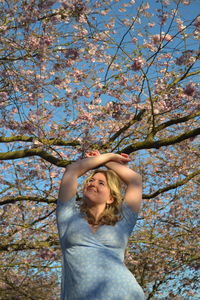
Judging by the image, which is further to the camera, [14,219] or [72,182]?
[14,219]

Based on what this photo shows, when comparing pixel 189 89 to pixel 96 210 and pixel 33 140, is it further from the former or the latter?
pixel 96 210

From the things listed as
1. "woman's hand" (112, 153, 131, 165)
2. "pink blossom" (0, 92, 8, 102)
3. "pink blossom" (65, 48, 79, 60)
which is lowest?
"woman's hand" (112, 153, 131, 165)

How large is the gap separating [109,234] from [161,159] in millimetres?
4868

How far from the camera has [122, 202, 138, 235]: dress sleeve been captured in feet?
8.22

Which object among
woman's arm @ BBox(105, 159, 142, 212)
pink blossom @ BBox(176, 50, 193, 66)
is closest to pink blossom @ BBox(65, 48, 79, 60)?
pink blossom @ BBox(176, 50, 193, 66)

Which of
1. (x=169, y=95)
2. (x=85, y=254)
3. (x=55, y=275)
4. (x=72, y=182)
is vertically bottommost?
(x=55, y=275)

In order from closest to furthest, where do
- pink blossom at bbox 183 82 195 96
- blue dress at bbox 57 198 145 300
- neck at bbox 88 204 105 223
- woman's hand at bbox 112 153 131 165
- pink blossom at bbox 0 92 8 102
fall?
blue dress at bbox 57 198 145 300 < neck at bbox 88 204 105 223 < woman's hand at bbox 112 153 131 165 < pink blossom at bbox 183 82 195 96 < pink blossom at bbox 0 92 8 102

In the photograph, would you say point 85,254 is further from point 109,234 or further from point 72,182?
point 72,182

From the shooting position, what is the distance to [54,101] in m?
6.14

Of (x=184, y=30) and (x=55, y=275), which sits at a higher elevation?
(x=184, y=30)

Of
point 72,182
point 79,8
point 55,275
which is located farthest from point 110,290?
point 55,275

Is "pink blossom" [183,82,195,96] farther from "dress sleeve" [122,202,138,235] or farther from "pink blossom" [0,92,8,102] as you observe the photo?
"dress sleeve" [122,202,138,235]

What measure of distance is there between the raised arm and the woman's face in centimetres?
7

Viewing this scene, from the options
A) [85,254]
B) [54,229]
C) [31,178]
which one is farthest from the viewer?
[54,229]
